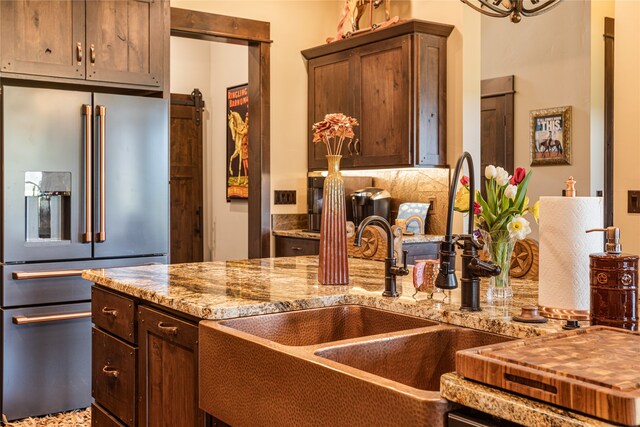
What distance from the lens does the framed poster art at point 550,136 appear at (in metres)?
5.31

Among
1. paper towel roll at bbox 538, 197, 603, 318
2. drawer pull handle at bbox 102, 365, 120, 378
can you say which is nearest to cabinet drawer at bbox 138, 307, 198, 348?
drawer pull handle at bbox 102, 365, 120, 378

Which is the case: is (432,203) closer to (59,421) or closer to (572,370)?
(59,421)

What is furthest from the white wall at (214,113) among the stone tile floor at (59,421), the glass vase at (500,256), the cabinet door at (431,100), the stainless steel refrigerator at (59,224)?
the glass vase at (500,256)

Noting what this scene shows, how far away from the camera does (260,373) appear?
5.01 ft

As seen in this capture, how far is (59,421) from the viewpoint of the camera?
3.71 m

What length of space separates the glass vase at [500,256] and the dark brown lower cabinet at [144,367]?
2.79 ft

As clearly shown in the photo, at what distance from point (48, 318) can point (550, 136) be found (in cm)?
395

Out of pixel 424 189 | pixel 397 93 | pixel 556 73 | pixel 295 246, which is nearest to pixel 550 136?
pixel 556 73

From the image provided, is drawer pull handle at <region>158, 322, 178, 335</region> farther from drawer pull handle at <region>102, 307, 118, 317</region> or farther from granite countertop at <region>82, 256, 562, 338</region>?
drawer pull handle at <region>102, 307, 118, 317</region>

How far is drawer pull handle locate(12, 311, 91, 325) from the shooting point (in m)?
3.69

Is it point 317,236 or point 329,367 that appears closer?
point 329,367

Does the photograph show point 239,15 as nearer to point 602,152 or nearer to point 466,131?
point 466,131

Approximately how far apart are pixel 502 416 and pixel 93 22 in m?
3.66

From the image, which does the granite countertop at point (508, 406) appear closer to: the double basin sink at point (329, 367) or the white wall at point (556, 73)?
the double basin sink at point (329, 367)
